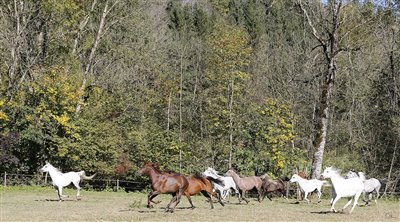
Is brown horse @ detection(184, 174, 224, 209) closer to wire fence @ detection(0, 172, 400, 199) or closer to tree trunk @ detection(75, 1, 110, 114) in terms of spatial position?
wire fence @ detection(0, 172, 400, 199)

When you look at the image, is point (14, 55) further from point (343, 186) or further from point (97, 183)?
point (343, 186)

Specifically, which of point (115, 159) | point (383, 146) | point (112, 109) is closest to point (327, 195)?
point (383, 146)

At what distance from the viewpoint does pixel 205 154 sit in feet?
138

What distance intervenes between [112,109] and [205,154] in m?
7.38

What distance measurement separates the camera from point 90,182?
121 feet

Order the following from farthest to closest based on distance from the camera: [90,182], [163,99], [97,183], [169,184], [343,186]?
[163,99] → [90,182] → [97,183] → [343,186] → [169,184]

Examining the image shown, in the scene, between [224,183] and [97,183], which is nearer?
[224,183]

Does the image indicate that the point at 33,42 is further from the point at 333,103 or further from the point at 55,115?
the point at 333,103

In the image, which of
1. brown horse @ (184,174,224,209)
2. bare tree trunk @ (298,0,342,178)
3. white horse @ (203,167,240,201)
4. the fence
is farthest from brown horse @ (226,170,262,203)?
the fence

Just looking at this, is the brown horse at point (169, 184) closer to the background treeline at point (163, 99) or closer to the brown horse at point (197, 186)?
the brown horse at point (197, 186)

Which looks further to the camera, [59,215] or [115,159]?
[115,159]

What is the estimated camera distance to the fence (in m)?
35.7

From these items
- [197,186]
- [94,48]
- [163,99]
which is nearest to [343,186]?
[197,186]

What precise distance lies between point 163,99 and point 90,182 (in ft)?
55.1
